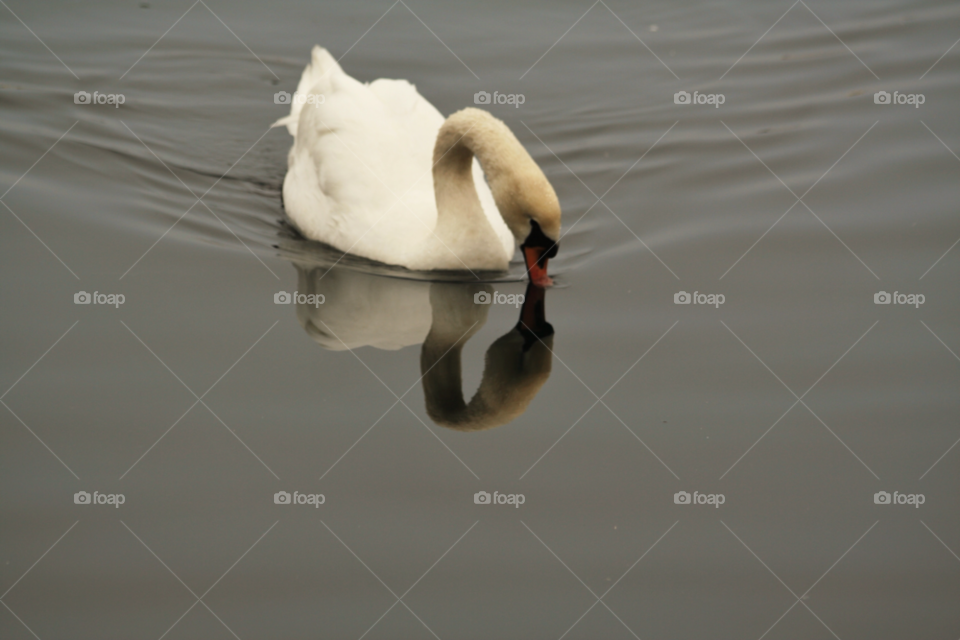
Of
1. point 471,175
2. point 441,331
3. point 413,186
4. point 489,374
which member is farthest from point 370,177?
point 489,374

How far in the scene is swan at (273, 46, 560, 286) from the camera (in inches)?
239

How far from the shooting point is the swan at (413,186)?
606cm

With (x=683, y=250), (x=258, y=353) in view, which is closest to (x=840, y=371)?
(x=683, y=250)

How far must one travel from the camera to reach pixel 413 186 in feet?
22.6

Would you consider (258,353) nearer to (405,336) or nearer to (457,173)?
(405,336)

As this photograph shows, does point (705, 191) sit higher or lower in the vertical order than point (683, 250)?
higher

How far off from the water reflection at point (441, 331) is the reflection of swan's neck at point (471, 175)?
381 mm

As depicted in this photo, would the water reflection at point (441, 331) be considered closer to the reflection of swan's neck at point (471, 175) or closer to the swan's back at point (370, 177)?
the swan's back at point (370, 177)

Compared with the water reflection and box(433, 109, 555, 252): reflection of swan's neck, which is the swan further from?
the water reflection

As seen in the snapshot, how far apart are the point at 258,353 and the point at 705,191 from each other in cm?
337

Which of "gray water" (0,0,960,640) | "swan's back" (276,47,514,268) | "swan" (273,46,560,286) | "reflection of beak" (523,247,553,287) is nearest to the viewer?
"gray water" (0,0,960,640)

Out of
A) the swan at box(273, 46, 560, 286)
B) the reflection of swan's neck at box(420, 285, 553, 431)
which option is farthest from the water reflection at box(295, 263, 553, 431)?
the swan at box(273, 46, 560, 286)

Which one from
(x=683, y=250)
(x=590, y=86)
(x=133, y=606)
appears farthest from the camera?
(x=590, y=86)

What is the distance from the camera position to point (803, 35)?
9953mm
